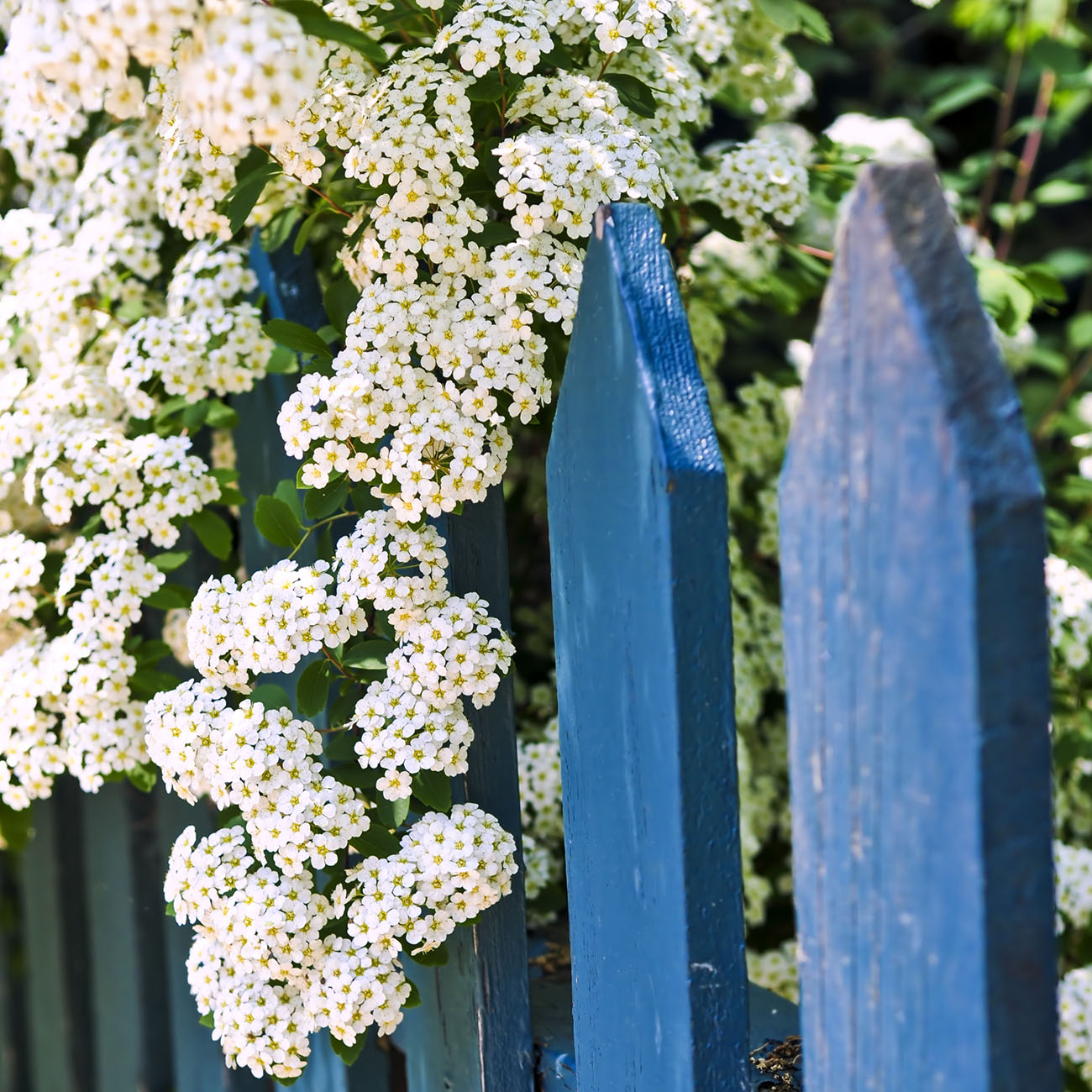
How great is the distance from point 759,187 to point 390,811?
2.84 ft

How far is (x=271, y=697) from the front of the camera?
126 centimetres

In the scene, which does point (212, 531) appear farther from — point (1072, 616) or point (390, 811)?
point (1072, 616)

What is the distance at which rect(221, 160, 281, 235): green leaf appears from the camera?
49.7 inches

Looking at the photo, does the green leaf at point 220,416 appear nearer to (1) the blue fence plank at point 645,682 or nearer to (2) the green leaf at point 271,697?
(2) the green leaf at point 271,697

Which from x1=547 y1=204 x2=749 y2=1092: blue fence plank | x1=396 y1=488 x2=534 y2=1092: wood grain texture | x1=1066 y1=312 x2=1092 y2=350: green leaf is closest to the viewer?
x1=547 y1=204 x2=749 y2=1092: blue fence plank

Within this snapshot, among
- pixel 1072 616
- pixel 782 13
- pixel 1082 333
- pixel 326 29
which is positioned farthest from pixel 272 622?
pixel 1082 333

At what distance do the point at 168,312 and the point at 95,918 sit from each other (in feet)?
3.85

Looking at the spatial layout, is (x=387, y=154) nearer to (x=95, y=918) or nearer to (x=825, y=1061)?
(x=825, y=1061)

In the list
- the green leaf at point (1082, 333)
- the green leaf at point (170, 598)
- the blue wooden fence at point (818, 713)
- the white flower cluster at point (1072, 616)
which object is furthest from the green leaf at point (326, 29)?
the green leaf at point (1082, 333)

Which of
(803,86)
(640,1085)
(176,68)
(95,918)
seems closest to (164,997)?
(95,918)

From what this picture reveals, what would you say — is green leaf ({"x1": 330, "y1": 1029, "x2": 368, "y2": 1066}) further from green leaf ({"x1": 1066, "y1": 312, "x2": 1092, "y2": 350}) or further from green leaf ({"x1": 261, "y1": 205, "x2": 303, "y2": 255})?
green leaf ({"x1": 1066, "y1": 312, "x2": 1092, "y2": 350})

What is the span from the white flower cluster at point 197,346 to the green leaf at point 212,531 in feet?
0.49

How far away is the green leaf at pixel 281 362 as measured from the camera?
1.48m

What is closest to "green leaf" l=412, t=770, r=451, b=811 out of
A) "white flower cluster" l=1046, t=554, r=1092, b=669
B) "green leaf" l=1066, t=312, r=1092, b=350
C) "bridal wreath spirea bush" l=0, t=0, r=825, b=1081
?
"bridal wreath spirea bush" l=0, t=0, r=825, b=1081
